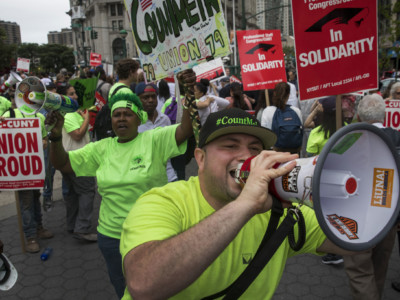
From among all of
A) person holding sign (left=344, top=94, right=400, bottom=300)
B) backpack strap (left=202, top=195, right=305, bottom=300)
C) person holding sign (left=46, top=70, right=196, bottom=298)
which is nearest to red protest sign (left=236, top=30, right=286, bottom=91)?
person holding sign (left=344, top=94, right=400, bottom=300)

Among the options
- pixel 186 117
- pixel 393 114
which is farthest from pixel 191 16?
pixel 393 114

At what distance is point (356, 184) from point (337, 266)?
10.8ft

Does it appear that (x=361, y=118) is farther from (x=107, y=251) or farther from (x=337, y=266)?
(x=107, y=251)

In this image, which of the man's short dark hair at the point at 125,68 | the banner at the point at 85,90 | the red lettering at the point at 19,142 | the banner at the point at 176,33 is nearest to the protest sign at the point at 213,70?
the man's short dark hair at the point at 125,68

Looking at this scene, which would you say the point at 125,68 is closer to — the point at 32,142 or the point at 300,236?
the point at 32,142

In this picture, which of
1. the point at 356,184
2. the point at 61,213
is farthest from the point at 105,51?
the point at 356,184

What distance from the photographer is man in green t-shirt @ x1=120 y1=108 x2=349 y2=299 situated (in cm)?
106

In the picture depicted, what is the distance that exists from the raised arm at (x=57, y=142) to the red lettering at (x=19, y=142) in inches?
68.1

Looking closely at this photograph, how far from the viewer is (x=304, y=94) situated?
11.1 ft

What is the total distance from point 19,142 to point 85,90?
5.31ft

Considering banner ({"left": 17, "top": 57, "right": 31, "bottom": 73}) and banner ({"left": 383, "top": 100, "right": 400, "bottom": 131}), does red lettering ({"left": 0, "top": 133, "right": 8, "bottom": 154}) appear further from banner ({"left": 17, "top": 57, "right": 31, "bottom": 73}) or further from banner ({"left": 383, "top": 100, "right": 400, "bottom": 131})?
banner ({"left": 17, "top": 57, "right": 31, "bottom": 73})

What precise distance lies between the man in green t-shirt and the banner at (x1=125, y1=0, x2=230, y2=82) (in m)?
1.06

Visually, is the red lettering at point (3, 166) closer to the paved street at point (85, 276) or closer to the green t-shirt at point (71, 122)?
the green t-shirt at point (71, 122)

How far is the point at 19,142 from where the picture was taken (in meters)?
4.22
